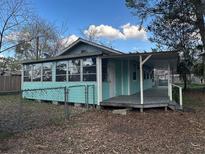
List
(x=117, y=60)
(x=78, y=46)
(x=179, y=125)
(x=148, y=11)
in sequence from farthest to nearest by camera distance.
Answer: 1. (x=148, y=11)
2. (x=78, y=46)
3. (x=117, y=60)
4. (x=179, y=125)

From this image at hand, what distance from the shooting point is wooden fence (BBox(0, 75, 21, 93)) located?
73.9 ft

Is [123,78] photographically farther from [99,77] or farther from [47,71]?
[47,71]

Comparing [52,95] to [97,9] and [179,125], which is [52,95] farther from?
[97,9]

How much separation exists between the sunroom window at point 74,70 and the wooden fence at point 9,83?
12.2 metres

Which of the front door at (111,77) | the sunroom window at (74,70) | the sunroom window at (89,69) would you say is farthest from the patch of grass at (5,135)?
the front door at (111,77)

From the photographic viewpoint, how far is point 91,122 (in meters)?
8.00

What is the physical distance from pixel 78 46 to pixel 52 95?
3.83 metres

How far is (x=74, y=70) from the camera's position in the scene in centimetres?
1226

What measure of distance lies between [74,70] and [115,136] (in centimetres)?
663

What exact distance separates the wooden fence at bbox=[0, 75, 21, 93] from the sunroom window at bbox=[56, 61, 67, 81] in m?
11.1

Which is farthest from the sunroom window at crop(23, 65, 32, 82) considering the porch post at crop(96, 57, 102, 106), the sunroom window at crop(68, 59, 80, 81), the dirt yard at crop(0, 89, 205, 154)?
the dirt yard at crop(0, 89, 205, 154)

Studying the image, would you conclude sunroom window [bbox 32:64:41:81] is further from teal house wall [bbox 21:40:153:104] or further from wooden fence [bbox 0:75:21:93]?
wooden fence [bbox 0:75:21:93]

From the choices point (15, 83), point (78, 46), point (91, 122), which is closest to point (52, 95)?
point (78, 46)

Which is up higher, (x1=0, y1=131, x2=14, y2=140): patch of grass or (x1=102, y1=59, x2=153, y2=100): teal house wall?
(x1=102, y1=59, x2=153, y2=100): teal house wall
